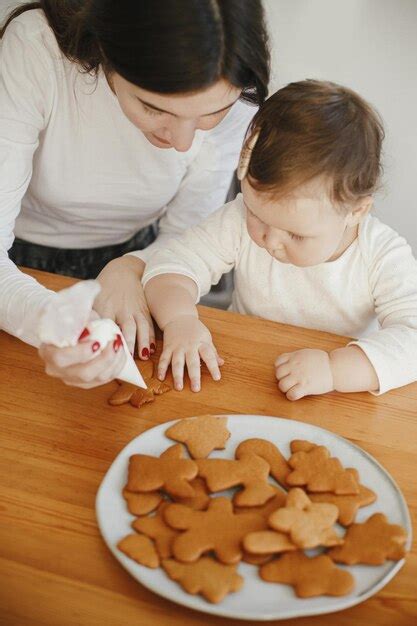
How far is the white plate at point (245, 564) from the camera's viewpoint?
2.29ft

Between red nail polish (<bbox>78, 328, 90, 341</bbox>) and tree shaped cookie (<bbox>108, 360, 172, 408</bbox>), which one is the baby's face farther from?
red nail polish (<bbox>78, 328, 90, 341</bbox>)

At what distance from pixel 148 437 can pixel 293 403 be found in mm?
238

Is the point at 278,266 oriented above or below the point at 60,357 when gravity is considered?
below

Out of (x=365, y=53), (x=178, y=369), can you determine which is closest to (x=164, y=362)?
(x=178, y=369)

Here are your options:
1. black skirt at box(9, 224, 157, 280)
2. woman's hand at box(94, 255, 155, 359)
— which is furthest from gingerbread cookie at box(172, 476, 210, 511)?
black skirt at box(9, 224, 157, 280)

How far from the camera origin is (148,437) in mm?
911

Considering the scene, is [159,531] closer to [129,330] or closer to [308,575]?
[308,575]

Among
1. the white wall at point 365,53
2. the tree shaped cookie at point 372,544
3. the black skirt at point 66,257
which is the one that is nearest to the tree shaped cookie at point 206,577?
the tree shaped cookie at point 372,544

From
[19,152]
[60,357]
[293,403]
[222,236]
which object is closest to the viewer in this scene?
[60,357]

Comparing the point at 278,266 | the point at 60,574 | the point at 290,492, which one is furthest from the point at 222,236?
the point at 60,574

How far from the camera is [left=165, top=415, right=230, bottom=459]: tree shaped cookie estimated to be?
885 millimetres

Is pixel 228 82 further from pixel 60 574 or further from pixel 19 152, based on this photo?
pixel 60 574

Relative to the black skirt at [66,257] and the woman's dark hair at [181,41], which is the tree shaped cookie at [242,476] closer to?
the woman's dark hair at [181,41]

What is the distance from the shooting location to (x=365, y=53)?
2.07 metres
